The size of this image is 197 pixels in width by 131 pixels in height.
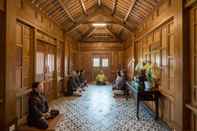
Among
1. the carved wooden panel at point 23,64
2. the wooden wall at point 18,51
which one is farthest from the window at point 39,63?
the carved wooden panel at point 23,64

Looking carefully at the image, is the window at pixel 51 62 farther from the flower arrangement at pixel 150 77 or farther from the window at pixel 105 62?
the window at pixel 105 62

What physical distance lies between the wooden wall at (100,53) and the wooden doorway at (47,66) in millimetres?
6506

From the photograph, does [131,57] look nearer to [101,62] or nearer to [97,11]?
[97,11]

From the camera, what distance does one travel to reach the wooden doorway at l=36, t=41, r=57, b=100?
6301 millimetres

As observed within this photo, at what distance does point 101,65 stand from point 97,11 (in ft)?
19.6

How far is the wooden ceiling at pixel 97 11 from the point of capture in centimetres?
625

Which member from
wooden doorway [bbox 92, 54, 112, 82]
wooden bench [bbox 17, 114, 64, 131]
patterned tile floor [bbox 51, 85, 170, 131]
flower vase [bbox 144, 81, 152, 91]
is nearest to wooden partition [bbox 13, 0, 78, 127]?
wooden bench [bbox 17, 114, 64, 131]

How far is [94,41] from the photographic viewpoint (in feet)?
48.1

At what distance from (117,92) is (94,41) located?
6211 millimetres

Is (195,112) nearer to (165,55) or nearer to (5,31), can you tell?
(165,55)

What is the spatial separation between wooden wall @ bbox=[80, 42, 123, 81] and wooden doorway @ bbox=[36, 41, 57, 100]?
6.51 m

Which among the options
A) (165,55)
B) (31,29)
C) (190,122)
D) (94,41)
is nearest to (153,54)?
(165,55)

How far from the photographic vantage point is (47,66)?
724 cm

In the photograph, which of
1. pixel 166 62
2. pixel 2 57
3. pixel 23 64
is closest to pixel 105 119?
pixel 166 62
